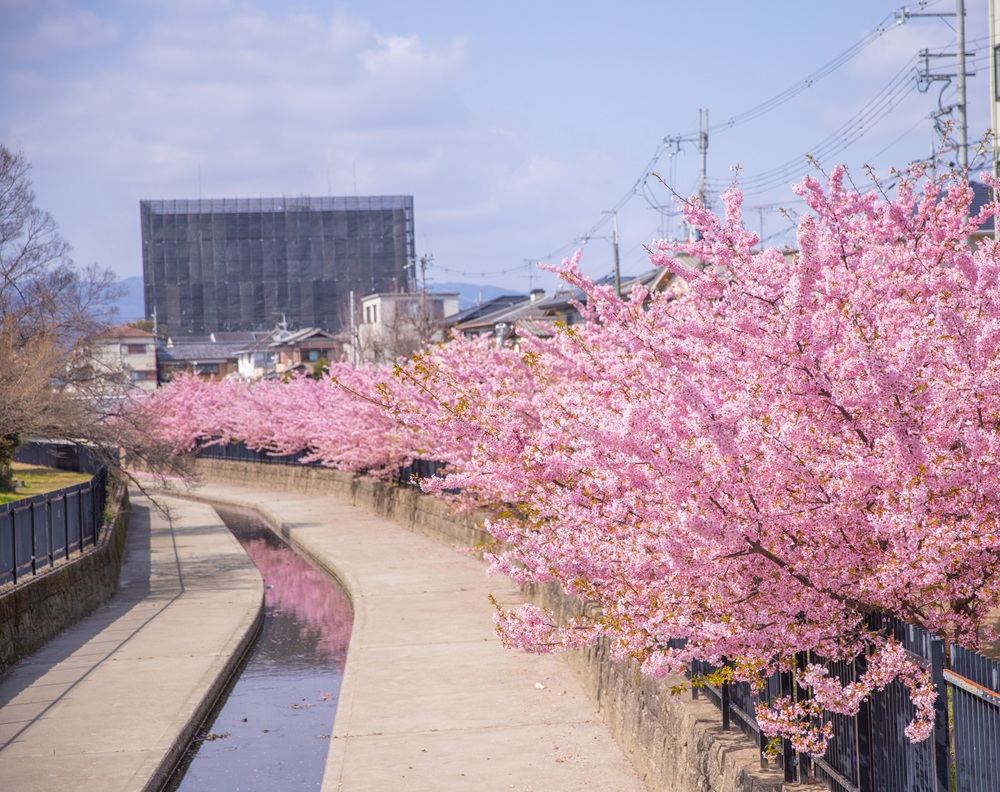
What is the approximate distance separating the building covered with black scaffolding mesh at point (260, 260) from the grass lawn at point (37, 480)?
116583 mm

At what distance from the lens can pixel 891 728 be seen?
6180 millimetres

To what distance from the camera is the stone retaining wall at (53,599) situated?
15102mm

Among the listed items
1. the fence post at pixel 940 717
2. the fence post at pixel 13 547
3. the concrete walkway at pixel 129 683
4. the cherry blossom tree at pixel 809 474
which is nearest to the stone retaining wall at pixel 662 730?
the cherry blossom tree at pixel 809 474

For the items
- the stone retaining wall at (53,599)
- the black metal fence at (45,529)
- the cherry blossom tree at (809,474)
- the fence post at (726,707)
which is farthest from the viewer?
the black metal fence at (45,529)

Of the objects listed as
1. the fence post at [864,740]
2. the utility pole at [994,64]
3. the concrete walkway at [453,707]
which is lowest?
the concrete walkway at [453,707]

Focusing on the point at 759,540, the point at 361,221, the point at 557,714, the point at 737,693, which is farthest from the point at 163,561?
the point at 361,221

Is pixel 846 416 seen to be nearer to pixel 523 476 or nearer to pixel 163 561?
pixel 523 476

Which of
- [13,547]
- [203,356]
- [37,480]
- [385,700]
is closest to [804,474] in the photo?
[385,700]

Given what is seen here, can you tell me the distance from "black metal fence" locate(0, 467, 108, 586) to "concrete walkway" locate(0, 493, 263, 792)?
1.17 metres

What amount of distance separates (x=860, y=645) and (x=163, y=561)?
73.9 ft

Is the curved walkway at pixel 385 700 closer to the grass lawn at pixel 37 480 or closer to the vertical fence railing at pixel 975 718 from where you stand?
the vertical fence railing at pixel 975 718

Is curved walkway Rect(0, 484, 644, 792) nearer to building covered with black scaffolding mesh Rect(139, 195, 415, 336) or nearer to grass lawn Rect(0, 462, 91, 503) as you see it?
grass lawn Rect(0, 462, 91, 503)

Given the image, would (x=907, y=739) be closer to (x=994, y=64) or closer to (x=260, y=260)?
(x=994, y=64)

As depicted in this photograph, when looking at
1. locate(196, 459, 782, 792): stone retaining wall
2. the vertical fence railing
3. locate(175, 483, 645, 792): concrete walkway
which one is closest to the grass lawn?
locate(175, 483, 645, 792): concrete walkway
